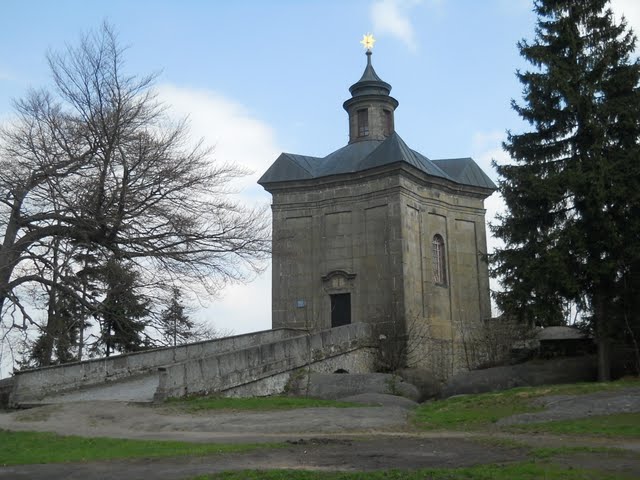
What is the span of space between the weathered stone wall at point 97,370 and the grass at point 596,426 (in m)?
10.6

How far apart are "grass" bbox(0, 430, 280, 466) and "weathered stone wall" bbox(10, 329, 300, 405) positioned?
6012 mm

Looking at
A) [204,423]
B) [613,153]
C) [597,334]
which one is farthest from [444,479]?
[613,153]

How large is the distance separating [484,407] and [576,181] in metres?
6.85

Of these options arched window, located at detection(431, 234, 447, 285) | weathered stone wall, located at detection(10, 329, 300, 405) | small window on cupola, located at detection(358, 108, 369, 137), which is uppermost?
small window on cupola, located at detection(358, 108, 369, 137)

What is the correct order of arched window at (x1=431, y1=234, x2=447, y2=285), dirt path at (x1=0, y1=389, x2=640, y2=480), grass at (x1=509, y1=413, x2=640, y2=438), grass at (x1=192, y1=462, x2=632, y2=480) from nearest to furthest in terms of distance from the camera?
1. grass at (x1=192, y1=462, x2=632, y2=480)
2. dirt path at (x1=0, y1=389, x2=640, y2=480)
3. grass at (x1=509, y1=413, x2=640, y2=438)
4. arched window at (x1=431, y1=234, x2=447, y2=285)

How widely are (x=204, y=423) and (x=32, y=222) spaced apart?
953cm

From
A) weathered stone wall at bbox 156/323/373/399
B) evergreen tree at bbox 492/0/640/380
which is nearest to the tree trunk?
evergreen tree at bbox 492/0/640/380

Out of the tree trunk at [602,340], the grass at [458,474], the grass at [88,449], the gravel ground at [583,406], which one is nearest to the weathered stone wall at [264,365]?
the grass at [88,449]

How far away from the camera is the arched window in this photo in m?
33.0

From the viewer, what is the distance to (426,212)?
3303cm

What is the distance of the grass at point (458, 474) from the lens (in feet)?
25.8

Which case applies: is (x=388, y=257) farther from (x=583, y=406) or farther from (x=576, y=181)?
(x=583, y=406)

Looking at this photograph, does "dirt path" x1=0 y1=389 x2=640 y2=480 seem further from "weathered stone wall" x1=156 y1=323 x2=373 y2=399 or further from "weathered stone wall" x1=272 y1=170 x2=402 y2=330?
"weathered stone wall" x1=272 y1=170 x2=402 y2=330

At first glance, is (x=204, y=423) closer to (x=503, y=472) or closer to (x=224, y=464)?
(x=224, y=464)
